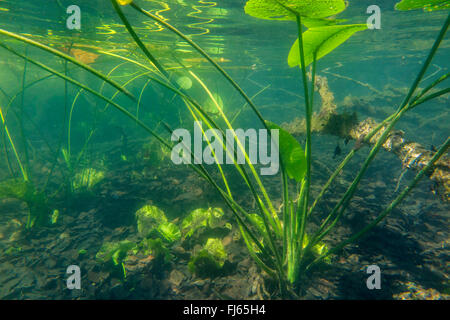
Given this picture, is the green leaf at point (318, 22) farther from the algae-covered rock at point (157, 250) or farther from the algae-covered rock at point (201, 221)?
the algae-covered rock at point (157, 250)

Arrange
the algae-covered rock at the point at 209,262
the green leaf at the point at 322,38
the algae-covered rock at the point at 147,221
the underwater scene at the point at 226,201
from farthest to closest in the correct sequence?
1. the algae-covered rock at the point at 147,221
2. the algae-covered rock at the point at 209,262
3. the underwater scene at the point at 226,201
4. the green leaf at the point at 322,38

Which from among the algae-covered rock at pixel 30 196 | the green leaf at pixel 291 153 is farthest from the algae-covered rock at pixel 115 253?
the green leaf at pixel 291 153

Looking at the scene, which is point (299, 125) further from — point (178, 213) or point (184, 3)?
point (184, 3)

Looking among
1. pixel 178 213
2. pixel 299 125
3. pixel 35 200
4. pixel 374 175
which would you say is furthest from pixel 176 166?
pixel 374 175

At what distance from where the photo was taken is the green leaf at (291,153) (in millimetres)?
2152

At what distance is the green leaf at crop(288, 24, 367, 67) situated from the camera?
1889mm

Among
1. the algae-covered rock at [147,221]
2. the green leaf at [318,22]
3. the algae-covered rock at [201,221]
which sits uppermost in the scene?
the green leaf at [318,22]

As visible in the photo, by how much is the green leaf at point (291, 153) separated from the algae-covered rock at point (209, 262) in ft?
5.78

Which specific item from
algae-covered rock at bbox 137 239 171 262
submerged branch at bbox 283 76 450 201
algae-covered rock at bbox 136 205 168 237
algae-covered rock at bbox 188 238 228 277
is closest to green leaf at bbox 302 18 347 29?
submerged branch at bbox 283 76 450 201

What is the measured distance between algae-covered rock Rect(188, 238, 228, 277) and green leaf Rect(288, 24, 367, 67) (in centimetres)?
280

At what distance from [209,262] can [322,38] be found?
312 centimetres

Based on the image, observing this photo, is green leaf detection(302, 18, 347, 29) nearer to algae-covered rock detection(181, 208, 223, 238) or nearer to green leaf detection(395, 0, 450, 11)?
green leaf detection(395, 0, 450, 11)

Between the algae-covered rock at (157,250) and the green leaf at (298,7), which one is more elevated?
the green leaf at (298,7)
